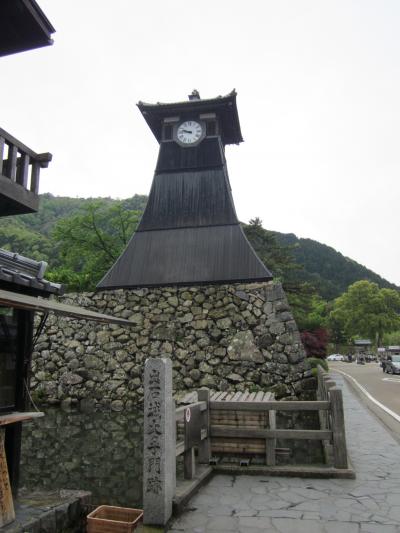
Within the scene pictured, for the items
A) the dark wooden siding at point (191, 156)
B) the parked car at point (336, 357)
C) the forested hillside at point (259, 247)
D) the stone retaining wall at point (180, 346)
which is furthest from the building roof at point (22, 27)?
the parked car at point (336, 357)

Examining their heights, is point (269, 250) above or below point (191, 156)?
below

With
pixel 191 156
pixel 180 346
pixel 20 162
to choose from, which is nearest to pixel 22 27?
pixel 20 162

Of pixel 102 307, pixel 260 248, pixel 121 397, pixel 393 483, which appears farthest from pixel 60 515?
pixel 260 248

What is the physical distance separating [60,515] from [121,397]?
9976mm

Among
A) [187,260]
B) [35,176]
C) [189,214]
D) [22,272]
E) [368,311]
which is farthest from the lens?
[368,311]

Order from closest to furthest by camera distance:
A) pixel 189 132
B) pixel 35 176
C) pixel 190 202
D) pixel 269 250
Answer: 1. pixel 35 176
2. pixel 190 202
3. pixel 189 132
4. pixel 269 250

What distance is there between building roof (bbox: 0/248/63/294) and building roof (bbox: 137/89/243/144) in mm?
13414

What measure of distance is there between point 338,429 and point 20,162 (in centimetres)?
664

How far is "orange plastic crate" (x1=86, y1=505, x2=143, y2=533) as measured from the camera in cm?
433

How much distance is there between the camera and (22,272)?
5.60m

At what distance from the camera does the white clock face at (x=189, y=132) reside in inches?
707

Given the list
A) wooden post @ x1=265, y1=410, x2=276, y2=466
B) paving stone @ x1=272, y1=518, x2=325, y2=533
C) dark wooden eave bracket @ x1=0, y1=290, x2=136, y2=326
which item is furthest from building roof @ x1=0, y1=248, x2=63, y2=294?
paving stone @ x1=272, y1=518, x2=325, y2=533

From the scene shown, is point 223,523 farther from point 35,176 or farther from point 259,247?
point 259,247

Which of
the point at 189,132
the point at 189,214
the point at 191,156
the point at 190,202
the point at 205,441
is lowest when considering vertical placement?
the point at 205,441
